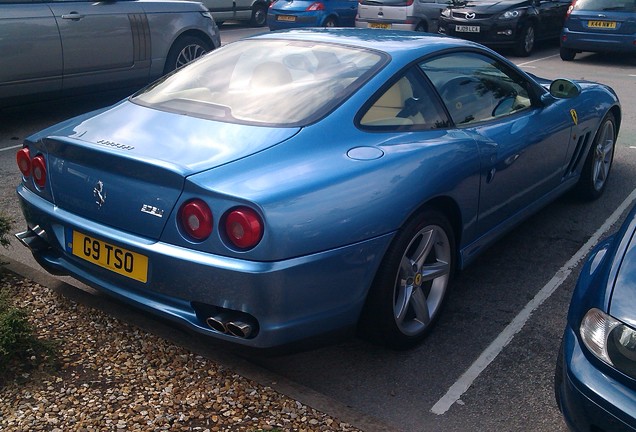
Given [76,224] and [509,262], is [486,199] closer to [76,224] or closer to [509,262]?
[509,262]

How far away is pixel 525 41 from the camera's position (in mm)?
14703

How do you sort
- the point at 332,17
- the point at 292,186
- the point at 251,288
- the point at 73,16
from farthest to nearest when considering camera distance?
the point at 332,17
the point at 73,16
the point at 292,186
the point at 251,288

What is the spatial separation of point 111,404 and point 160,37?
20.4 ft

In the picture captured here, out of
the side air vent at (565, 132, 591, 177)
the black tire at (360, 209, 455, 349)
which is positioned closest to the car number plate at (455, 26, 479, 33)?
the side air vent at (565, 132, 591, 177)

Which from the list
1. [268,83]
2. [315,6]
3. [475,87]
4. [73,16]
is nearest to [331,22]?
[315,6]

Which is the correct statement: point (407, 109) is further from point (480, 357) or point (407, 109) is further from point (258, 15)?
point (258, 15)

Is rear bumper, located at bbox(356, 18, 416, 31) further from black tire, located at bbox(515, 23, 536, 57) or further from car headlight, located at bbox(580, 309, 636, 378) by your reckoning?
car headlight, located at bbox(580, 309, 636, 378)

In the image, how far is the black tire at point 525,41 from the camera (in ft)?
47.8

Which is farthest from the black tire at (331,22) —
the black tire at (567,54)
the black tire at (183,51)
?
the black tire at (183,51)

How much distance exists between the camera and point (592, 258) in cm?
297

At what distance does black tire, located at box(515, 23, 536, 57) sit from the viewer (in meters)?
14.6

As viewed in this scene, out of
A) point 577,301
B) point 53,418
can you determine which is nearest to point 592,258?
point 577,301

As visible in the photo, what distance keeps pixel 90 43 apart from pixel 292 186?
554 cm

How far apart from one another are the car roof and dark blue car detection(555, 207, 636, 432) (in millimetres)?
1706
